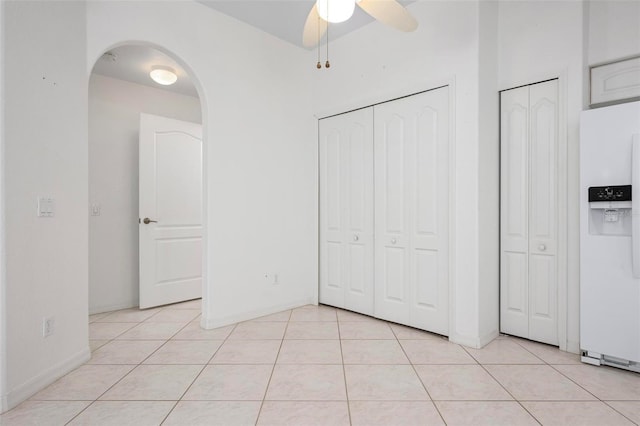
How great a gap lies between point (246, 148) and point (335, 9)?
5.78 feet

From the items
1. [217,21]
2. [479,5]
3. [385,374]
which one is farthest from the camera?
[217,21]

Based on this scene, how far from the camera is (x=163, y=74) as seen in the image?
3.62 m

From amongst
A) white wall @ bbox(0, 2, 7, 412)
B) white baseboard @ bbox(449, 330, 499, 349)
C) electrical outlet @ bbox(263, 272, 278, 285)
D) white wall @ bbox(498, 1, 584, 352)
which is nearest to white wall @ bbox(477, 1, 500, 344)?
white baseboard @ bbox(449, 330, 499, 349)

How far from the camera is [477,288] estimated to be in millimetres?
2602

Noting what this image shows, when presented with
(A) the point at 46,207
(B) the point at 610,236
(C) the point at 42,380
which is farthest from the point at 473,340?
(A) the point at 46,207

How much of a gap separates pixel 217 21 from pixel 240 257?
7.38 feet

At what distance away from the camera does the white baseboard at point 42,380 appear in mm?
1823

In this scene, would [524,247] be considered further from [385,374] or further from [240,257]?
[240,257]

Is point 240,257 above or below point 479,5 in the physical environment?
below

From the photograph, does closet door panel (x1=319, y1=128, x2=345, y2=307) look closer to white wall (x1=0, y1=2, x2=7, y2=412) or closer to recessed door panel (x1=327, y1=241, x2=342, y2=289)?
recessed door panel (x1=327, y1=241, x2=342, y2=289)

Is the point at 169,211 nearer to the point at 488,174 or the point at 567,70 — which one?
the point at 488,174

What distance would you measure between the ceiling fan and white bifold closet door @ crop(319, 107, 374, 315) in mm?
1277

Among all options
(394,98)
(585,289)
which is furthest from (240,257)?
(585,289)

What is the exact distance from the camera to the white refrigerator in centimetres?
210
